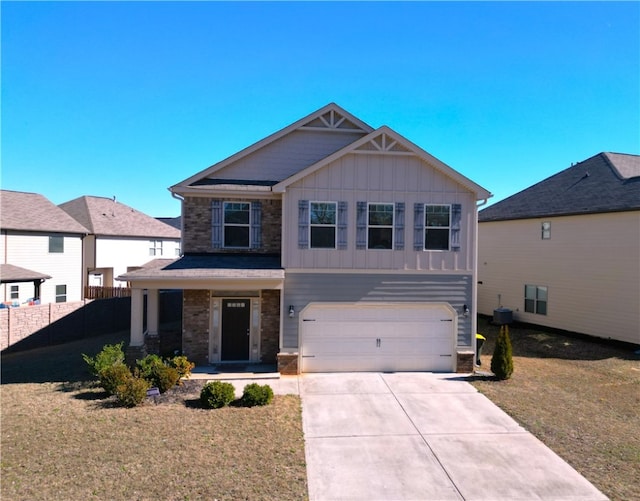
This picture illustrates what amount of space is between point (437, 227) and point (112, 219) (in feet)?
A: 77.5

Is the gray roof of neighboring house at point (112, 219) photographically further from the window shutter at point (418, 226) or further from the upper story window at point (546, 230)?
the upper story window at point (546, 230)

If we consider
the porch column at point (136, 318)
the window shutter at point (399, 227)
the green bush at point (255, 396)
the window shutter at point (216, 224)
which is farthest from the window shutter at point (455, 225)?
the porch column at point (136, 318)

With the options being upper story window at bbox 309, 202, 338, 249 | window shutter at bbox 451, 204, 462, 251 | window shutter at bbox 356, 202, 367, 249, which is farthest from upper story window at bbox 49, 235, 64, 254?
window shutter at bbox 451, 204, 462, 251

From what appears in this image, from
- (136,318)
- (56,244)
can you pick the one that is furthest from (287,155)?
(56,244)

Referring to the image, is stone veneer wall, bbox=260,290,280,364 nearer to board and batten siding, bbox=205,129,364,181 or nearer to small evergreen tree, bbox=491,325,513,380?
board and batten siding, bbox=205,129,364,181

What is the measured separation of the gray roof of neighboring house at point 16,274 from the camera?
16.9m

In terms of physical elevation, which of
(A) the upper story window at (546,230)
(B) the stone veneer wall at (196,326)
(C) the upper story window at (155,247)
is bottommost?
(B) the stone veneer wall at (196,326)

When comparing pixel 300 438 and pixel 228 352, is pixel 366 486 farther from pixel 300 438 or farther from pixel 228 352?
pixel 228 352

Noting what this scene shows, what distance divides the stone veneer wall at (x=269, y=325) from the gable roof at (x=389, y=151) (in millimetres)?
3615

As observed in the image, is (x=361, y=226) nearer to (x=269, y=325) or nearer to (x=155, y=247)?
(x=269, y=325)

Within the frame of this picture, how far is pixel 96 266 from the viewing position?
77.7 ft

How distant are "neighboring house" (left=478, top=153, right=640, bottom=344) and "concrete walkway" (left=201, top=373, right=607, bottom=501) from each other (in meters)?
9.41

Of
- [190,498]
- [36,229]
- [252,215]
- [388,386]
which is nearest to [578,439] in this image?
[388,386]

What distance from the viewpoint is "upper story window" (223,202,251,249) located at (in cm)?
1259
